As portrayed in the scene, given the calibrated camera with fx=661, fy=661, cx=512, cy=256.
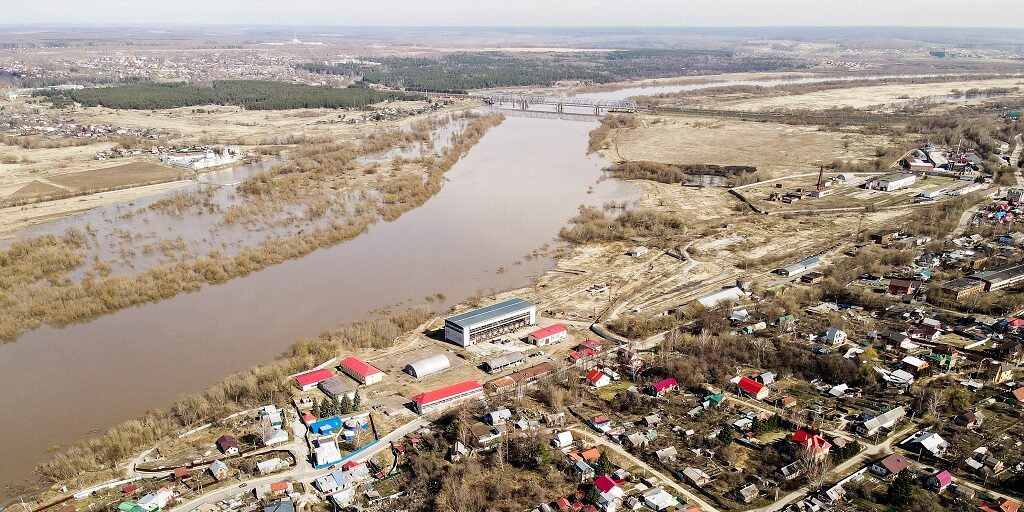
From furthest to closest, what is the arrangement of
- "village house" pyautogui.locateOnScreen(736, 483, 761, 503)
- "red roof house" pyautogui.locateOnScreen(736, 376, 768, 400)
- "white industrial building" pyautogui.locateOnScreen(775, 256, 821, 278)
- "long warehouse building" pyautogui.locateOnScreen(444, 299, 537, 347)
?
"white industrial building" pyautogui.locateOnScreen(775, 256, 821, 278) → "long warehouse building" pyautogui.locateOnScreen(444, 299, 537, 347) → "red roof house" pyautogui.locateOnScreen(736, 376, 768, 400) → "village house" pyautogui.locateOnScreen(736, 483, 761, 503)

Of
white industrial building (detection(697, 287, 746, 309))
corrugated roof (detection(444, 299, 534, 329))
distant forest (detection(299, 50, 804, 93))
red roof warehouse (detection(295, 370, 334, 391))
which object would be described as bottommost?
red roof warehouse (detection(295, 370, 334, 391))

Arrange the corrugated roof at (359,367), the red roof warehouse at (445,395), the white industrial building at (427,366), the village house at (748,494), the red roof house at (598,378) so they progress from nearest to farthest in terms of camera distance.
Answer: the village house at (748,494), the red roof warehouse at (445,395), the red roof house at (598,378), the corrugated roof at (359,367), the white industrial building at (427,366)

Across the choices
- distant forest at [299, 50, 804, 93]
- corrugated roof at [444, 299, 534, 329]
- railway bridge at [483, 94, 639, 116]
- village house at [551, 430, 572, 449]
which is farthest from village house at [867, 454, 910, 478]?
distant forest at [299, 50, 804, 93]

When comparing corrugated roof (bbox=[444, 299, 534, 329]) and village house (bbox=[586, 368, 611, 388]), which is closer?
village house (bbox=[586, 368, 611, 388])

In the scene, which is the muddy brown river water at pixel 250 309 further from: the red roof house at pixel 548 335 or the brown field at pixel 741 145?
the brown field at pixel 741 145

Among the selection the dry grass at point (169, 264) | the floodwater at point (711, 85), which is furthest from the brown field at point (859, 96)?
the dry grass at point (169, 264)

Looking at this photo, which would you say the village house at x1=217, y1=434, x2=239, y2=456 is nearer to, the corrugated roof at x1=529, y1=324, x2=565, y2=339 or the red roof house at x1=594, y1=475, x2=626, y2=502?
the red roof house at x1=594, y1=475, x2=626, y2=502

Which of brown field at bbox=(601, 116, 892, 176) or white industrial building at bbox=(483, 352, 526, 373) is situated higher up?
brown field at bbox=(601, 116, 892, 176)
